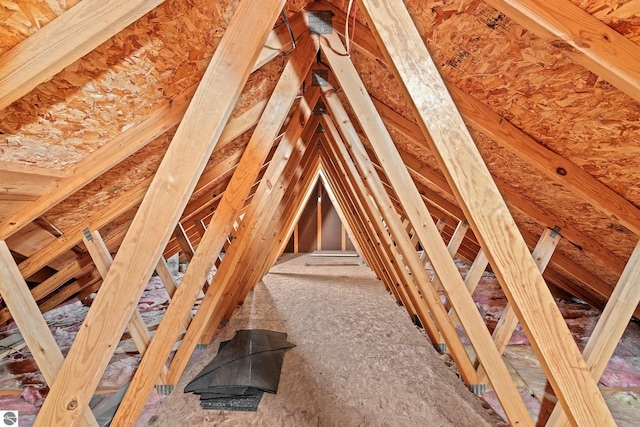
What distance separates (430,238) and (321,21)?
4.57ft

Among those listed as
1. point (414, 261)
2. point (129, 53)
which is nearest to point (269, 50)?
point (129, 53)

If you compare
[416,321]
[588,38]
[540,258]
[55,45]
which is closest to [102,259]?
[55,45]

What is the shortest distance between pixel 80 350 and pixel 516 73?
1.96 m

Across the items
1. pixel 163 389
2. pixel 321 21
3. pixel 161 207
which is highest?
pixel 321 21

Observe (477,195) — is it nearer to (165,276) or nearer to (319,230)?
(165,276)

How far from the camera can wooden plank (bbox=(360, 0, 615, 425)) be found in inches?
32.5

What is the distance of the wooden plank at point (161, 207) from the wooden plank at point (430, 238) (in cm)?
72

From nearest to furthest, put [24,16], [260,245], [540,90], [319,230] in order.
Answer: [24,16]
[540,90]
[260,245]
[319,230]

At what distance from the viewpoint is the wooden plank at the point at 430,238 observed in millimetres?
1357

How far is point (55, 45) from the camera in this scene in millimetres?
708

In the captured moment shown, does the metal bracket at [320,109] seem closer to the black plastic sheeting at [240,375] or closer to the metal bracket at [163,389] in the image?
the black plastic sheeting at [240,375]

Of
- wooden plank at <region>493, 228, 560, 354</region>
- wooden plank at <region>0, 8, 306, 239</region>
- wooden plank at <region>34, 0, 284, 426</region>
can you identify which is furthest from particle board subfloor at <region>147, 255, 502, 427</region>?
wooden plank at <region>0, 8, 306, 239</region>

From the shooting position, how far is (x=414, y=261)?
215cm

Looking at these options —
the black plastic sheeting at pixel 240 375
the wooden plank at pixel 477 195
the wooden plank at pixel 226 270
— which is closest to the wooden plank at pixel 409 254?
the wooden plank at pixel 226 270
